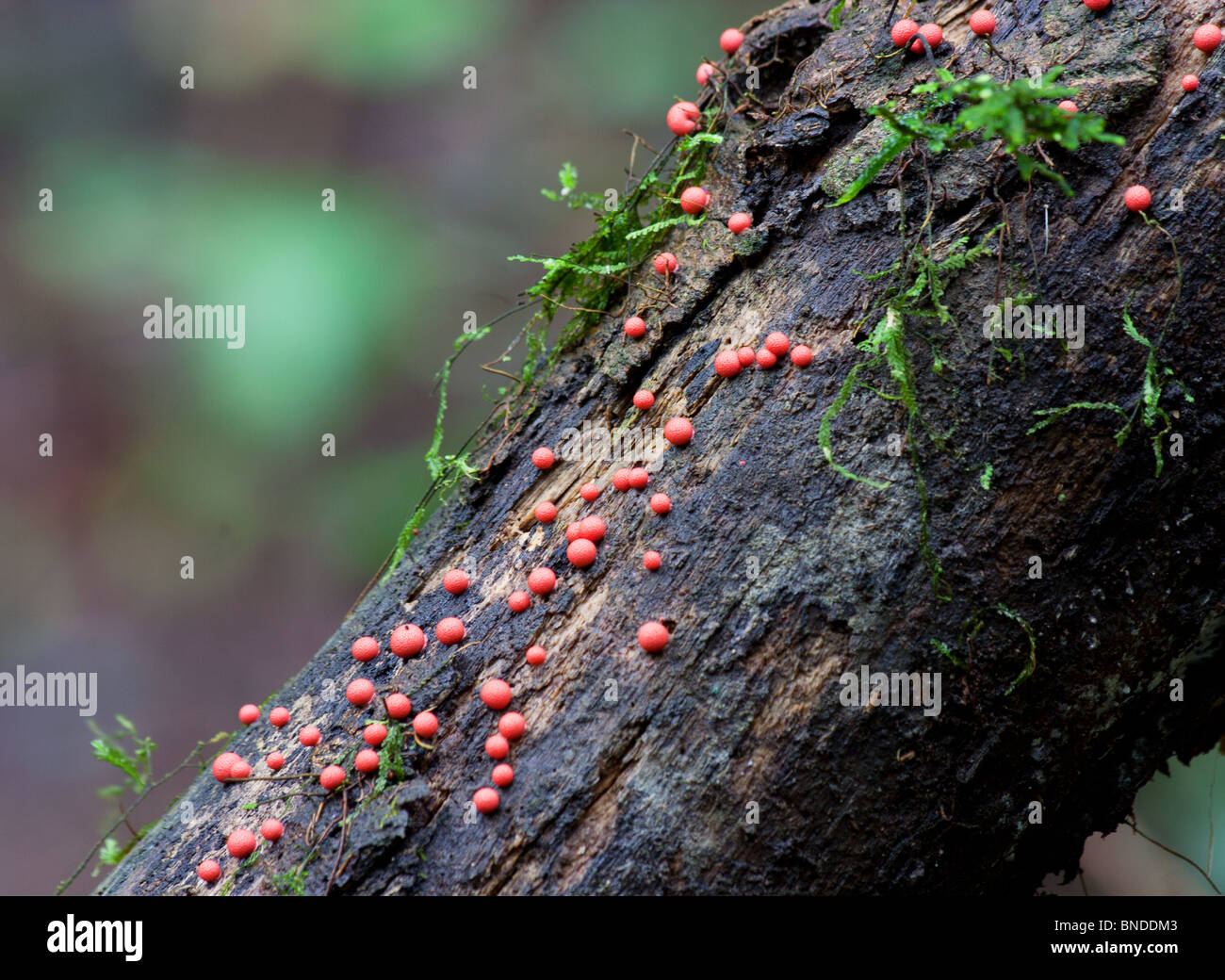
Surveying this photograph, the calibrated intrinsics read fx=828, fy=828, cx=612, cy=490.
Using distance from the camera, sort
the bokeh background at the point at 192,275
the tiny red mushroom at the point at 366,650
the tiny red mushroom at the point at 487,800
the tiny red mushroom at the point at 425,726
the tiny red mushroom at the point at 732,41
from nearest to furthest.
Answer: the tiny red mushroom at the point at 487,800 < the tiny red mushroom at the point at 425,726 < the tiny red mushroom at the point at 366,650 < the tiny red mushroom at the point at 732,41 < the bokeh background at the point at 192,275

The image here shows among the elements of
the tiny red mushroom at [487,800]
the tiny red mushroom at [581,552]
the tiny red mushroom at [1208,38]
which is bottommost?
the tiny red mushroom at [487,800]

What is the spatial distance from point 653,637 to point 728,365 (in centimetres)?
59

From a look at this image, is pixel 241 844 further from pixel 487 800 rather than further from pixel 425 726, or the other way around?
pixel 487 800

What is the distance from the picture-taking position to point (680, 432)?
1.70 meters

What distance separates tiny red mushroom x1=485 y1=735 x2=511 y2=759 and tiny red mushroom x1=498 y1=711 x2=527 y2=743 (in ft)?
0.03

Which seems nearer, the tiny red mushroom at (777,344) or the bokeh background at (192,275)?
the tiny red mushroom at (777,344)

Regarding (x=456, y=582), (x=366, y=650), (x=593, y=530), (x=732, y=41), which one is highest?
(x=732, y=41)

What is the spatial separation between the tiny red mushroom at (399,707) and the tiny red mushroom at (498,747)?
21cm

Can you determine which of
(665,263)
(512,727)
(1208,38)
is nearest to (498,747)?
(512,727)

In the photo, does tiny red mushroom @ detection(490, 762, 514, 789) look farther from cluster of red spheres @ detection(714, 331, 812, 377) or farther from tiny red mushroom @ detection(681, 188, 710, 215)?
tiny red mushroom @ detection(681, 188, 710, 215)

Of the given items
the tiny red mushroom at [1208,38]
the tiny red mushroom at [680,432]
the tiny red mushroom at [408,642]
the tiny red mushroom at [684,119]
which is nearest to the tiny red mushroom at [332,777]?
the tiny red mushroom at [408,642]

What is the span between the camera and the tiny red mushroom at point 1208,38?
5.18ft

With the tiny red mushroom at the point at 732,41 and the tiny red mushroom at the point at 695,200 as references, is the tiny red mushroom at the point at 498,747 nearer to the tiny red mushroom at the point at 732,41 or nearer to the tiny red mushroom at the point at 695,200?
the tiny red mushroom at the point at 695,200

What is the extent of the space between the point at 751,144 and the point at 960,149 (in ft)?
A: 1.51
